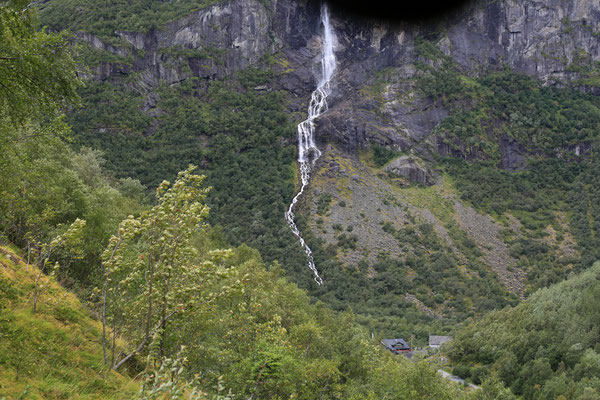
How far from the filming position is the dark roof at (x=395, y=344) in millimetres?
48897

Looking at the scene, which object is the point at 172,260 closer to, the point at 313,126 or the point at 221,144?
the point at 221,144

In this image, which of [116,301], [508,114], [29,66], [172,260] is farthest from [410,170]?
[172,260]

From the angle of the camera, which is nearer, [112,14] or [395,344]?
[395,344]

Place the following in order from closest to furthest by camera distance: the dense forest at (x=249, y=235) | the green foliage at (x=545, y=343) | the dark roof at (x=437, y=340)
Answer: the dense forest at (x=249, y=235) → the green foliage at (x=545, y=343) → the dark roof at (x=437, y=340)

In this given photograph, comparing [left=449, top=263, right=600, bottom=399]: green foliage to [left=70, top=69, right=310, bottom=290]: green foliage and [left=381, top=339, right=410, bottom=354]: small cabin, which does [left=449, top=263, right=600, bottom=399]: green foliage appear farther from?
[left=70, top=69, right=310, bottom=290]: green foliage

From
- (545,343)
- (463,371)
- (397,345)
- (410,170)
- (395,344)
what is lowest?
(397,345)

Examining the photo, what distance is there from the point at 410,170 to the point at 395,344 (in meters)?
52.2

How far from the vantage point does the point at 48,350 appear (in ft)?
→ 26.3

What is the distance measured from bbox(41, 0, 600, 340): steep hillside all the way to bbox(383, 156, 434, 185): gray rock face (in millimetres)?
493

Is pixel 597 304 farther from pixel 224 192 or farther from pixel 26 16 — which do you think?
pixel 224 192

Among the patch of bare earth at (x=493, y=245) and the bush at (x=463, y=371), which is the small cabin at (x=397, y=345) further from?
the patch of bare earth at (x=493, y=245)

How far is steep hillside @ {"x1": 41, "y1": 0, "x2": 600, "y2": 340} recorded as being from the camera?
70.2 m

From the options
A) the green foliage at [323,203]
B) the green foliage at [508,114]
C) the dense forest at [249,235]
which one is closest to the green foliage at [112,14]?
the dense forest at [249,235]

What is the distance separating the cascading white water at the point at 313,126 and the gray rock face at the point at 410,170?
63.3ft
